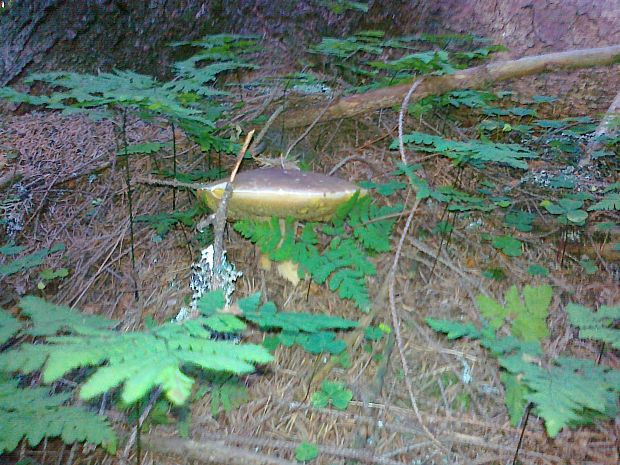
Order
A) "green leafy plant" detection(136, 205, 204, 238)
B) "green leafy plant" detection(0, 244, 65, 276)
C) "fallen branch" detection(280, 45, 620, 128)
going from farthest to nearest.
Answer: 1. "fallen branch" detection(280, 45, 620, 128)
2. "green leafy plant" detection(136, 205, 204, 238)
3. "green leafy plant" detection(0, 244, 65, 276)

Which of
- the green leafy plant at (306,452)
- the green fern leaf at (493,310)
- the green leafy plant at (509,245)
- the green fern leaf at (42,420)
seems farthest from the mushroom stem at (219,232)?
the green leafy plant at (509,245)

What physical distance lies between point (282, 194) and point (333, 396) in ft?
3.24

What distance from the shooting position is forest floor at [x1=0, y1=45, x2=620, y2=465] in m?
2.07

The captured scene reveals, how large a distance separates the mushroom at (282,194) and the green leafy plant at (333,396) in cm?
85

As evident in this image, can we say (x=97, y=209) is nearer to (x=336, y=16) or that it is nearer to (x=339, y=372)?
(x=339, y=372)

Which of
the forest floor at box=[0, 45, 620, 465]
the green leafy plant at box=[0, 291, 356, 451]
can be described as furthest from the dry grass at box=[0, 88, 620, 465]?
the green leafy plant at box=[0, 291, 356, 451]

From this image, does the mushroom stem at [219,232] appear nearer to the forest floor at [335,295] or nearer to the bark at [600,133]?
the forest floor at [335,295]

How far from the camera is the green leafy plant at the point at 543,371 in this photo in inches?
55.4

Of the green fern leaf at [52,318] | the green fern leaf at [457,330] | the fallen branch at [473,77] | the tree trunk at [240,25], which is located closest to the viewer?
the green fern leaf at [52,318]

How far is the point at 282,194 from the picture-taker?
86.6 inches

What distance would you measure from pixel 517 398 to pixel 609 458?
0.51 meters

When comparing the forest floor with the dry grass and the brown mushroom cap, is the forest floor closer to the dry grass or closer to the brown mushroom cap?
the dry grass

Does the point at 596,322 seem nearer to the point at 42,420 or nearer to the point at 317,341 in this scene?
the point at 317,341

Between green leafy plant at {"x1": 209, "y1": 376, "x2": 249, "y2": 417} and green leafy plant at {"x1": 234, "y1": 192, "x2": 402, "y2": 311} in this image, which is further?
green leafy plant at {"x1": 234, "y1": 192, "x2": 402, "y2": 311}
